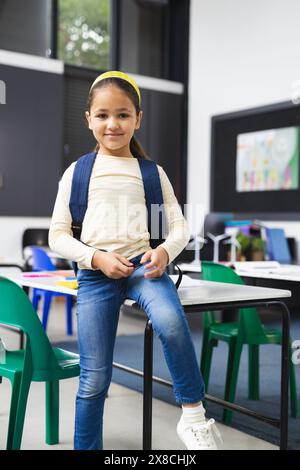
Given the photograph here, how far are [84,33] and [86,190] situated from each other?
570 centimetres

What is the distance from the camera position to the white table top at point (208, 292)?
5.83 ft

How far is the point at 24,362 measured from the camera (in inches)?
70.4

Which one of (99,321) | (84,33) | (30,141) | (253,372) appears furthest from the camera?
(84,33)

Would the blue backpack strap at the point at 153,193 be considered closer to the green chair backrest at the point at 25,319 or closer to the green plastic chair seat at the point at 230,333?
the green chair backrest at the point at 25,319

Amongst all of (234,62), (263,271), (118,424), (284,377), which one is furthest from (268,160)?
(284,377)

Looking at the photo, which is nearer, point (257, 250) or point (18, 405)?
point (18, 405)

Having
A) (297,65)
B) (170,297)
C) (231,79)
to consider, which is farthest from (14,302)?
(231,79)

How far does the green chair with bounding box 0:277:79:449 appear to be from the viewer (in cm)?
176

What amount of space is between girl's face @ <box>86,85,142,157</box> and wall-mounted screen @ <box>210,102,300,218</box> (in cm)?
450

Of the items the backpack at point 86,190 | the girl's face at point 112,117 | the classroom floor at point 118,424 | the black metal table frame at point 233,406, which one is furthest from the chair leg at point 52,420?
the girl's face at point 112,117

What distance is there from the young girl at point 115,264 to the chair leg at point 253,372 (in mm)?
1179

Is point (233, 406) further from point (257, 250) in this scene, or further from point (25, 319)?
point (257, 250)

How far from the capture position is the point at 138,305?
1620mm
